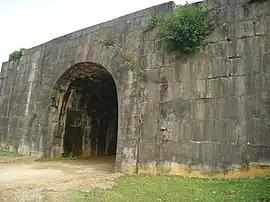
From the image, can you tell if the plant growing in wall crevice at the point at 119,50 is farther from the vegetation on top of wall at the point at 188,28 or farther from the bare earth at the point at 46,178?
the bare earth at the point at 46,178

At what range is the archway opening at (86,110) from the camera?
12.3 m

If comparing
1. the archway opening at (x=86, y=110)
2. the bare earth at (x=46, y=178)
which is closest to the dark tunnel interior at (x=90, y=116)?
the archway opening at (x=86, y=110)

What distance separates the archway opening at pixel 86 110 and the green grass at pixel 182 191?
552 cm

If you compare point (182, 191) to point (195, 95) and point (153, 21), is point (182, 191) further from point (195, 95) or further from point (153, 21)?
point (153, 21)

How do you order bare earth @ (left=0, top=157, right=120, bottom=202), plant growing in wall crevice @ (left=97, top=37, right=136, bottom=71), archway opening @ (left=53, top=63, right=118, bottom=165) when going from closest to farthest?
bare earth @ (left=0, top=157, right=120, bottom=202), plant growing in wall crevice @ (left=97, top=37, right=136, bottom=71), archway opening @ (left=53, top=63, right=118, bottom=165)

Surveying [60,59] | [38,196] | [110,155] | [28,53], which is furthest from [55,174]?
[28,53]

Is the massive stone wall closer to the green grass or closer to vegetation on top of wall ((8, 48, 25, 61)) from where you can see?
the green grass

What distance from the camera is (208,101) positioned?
787 centimetres

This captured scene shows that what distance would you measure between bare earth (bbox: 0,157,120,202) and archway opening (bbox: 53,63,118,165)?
1.45 m

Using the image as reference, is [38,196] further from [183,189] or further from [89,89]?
[89,89]

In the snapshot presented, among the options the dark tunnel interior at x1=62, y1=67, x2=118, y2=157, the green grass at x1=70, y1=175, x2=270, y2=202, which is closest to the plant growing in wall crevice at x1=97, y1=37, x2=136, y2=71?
the dark tunnel interior at x1=62, y1=67, x2=118, y2=157

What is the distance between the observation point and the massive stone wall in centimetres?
725

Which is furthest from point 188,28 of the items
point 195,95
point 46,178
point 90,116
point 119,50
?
point 90,116

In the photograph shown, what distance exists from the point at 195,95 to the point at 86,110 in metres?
6.55
